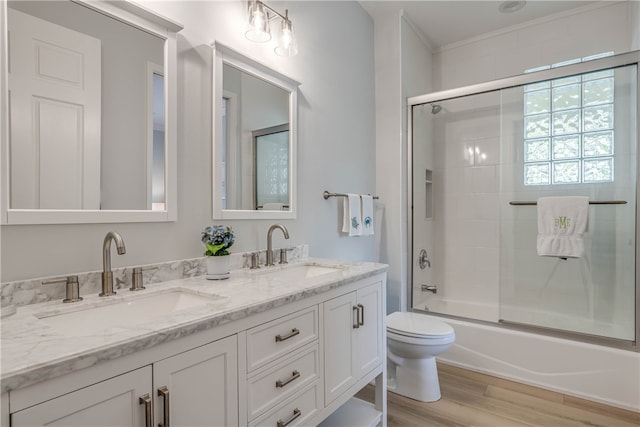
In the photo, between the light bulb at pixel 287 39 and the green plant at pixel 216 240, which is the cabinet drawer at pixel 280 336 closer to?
the green plant at pixel 216 240

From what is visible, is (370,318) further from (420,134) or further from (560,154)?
(560,154)

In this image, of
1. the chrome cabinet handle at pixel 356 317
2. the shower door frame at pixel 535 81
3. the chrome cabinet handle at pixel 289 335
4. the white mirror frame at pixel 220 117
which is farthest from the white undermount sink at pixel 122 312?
the shower door frame at pixel 535 81

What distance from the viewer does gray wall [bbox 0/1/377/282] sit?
1.09 metres

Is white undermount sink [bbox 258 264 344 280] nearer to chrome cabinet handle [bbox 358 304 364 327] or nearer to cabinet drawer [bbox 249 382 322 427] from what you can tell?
chrome cabinet handle [bbox 358 304 364 327]

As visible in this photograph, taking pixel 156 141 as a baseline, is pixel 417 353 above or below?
below

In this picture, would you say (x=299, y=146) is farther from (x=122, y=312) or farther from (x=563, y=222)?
(x=563, y=222)

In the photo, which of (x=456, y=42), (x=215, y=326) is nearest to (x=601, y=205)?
(x=456, y=42)

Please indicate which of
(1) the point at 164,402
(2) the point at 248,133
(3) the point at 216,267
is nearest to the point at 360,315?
(3) the point at 216,267

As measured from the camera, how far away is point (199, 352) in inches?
34.3

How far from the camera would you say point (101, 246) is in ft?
3.75

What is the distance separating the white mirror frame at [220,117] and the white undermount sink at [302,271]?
29cm

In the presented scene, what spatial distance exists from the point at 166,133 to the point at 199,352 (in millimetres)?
874

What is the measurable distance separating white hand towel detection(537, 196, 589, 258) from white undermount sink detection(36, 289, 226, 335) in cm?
235

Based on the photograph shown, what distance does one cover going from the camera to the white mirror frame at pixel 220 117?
1518 millimetres
